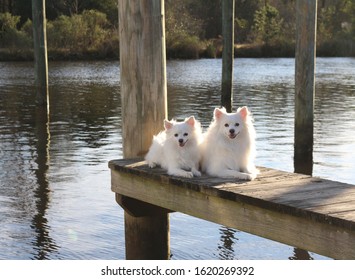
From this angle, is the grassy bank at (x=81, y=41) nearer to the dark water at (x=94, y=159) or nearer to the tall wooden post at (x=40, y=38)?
the dark water at (x=94, y=159)

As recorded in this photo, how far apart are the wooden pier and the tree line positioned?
47.7 metres

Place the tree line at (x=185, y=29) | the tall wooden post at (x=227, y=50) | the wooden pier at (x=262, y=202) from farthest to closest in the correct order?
the tree line at (x=185, y=29)
the tall wooden post at (x=227, y=50)
the wooden pier at (x=262, y=202)

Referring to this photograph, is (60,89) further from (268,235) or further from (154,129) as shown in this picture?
(268,235)

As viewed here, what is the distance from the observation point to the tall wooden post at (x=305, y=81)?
13172 mm

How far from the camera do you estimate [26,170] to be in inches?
553

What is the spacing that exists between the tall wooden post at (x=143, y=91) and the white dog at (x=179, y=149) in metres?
0.43

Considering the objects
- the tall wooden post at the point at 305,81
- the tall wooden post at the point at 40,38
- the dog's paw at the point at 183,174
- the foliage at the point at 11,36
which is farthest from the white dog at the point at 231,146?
the foliage at the point at 11,36

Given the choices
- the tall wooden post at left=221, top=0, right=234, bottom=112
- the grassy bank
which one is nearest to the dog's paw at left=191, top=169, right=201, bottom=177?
the tall wooden post at left=221, top=0, right=234, bottom=112

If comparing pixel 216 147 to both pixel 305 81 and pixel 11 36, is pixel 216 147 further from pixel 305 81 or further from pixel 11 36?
pixel 11 36

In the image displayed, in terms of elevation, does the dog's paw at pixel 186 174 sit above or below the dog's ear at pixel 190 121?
below

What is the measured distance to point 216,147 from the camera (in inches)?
295

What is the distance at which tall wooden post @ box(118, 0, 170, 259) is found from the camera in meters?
7.97
